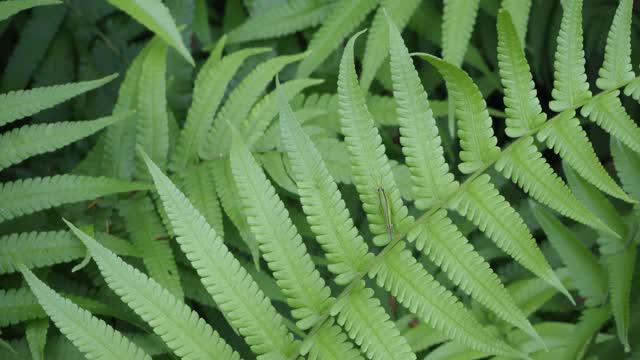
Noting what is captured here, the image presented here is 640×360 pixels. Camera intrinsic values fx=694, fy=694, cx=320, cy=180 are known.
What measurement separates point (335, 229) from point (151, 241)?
507mm

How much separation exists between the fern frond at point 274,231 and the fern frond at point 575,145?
0.48m

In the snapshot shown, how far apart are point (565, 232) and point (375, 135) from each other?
0.68m

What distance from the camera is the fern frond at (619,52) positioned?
49.6 inches

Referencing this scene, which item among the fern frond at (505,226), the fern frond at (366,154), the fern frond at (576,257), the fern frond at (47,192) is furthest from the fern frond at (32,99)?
the fern frond at (576,257)

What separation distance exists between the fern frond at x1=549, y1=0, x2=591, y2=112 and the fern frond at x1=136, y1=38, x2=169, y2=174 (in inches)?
32.0

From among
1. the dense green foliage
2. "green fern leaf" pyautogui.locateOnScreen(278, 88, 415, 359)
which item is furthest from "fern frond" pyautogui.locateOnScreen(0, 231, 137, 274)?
"green fern leaf" pyautogui.locateOnScreen(278, 88, 415, 359)

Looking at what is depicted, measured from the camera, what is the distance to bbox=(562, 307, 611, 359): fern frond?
1507mm

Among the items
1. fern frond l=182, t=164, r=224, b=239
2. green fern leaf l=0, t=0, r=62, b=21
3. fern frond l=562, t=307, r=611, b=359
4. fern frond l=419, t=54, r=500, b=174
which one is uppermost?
green fern leaf l=0, t=0, r=62, b=21

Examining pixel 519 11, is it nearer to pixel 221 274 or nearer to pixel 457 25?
pixel 457 25

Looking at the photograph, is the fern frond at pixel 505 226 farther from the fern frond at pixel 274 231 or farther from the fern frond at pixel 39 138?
the fern frond at pixel 39 138

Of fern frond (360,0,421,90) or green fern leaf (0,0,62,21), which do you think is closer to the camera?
green fern leaf (0,0,62,21)

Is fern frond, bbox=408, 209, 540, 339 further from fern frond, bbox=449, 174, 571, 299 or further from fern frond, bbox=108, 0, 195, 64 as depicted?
fern frond, bbox=108, 0, 195, 64

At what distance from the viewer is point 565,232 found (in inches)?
63.9

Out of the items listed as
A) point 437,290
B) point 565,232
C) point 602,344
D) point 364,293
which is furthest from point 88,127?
point 602,344
